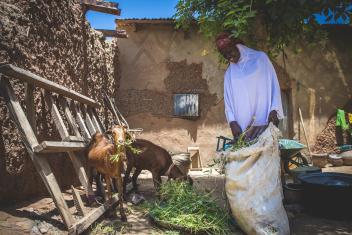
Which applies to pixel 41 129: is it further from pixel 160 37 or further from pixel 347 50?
pixel 347 50

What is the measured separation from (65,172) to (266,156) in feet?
10.5

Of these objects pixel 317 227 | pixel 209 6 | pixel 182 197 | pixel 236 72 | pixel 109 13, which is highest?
pixel 109 13

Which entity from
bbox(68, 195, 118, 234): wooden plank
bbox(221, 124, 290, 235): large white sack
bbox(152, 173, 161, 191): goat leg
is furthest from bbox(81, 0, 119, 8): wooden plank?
bbox(221, 124, 290, 235): large white sack

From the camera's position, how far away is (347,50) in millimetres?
10852

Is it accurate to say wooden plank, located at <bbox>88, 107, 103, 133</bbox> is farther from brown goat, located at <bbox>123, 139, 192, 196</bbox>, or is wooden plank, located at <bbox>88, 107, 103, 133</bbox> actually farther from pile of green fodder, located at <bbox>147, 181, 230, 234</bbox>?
pile of green fodder, located at <bbox>147, 181, 230, 234</bbox>

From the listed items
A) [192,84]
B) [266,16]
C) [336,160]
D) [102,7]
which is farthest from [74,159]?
[336,160]

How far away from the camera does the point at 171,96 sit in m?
10.3

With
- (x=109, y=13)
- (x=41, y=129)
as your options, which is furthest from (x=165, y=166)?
(x=109, y=13)

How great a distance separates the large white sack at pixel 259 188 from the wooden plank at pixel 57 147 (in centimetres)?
187

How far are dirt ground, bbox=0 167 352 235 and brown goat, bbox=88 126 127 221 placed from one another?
269 millimetres

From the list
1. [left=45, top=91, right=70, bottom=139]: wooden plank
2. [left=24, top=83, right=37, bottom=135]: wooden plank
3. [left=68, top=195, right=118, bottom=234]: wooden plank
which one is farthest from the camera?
[left=45, top=91, right=70, bottom=139]: wooden plank

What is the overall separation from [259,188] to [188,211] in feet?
3.51

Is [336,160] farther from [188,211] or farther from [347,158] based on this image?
[188,211]

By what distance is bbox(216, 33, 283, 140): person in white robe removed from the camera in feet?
11.4
